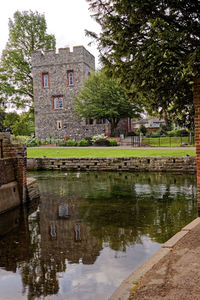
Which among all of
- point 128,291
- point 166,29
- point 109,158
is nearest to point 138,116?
point 109,158

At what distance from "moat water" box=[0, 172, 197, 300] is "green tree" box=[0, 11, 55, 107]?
32541mm

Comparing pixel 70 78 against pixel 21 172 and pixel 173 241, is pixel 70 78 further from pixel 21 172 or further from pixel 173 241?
pixel 173 241

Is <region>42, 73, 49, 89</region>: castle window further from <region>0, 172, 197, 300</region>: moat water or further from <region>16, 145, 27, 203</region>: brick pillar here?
<region>16, 145, 27, 203</region>: brick pillar

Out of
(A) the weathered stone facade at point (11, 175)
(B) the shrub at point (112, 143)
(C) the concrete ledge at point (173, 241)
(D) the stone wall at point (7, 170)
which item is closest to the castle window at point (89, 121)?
(B) the shrub at point (112, 143)

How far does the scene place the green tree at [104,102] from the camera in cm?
3288

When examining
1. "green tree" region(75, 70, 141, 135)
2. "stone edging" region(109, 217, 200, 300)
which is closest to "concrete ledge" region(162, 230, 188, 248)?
"stone edging" region(109, 217, 200, 300)

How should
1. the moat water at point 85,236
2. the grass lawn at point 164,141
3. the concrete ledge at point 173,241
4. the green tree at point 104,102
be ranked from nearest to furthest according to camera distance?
the moat water at point 85,236 < the concrete ledge at point 173,241 < the grass lawn at point 164,141 < the green tree at point 104,102

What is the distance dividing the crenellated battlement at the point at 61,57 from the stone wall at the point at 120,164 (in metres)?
19.6

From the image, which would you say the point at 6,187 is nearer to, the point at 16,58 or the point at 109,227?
the point at 109,227

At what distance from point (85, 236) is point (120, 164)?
13.1 meters

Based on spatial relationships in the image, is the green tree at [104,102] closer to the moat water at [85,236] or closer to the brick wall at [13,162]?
the moat water at [85,236]

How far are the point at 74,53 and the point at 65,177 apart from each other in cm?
2380

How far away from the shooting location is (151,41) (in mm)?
6191

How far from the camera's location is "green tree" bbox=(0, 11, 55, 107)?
42.1m
